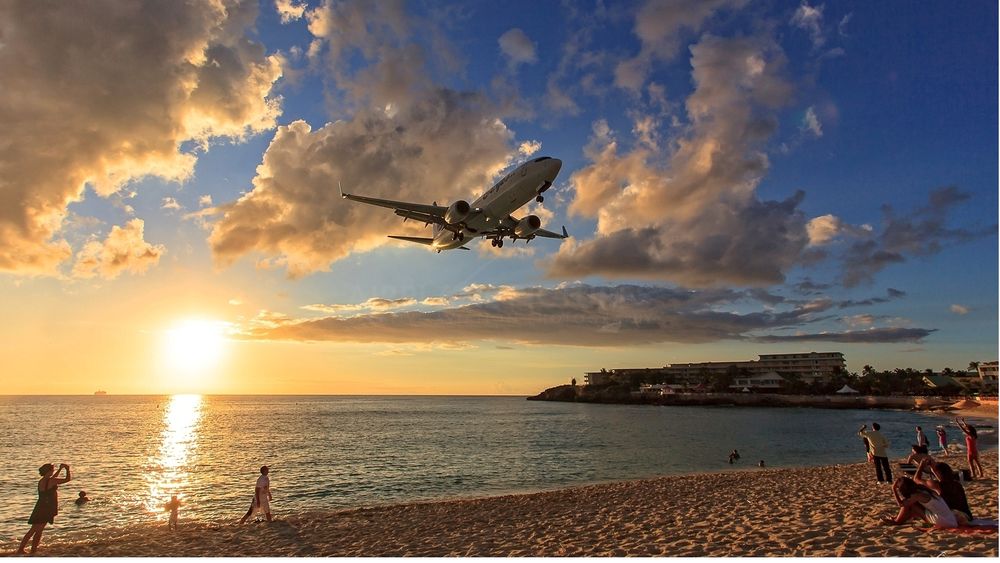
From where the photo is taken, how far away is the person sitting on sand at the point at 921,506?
9.97 m

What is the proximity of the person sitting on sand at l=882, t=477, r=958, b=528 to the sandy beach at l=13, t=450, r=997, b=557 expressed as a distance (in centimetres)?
22

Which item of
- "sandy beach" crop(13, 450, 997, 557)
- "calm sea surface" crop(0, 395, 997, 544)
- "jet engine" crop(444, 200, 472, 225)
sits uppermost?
"jet engine" crop(444, 200, 472, 225)

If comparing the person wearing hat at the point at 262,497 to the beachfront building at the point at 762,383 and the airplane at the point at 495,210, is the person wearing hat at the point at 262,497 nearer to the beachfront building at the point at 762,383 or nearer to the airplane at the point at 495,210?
the airplane at the point at 495,210

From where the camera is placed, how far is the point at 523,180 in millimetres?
27375

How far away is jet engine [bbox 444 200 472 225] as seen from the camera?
92.9 ft

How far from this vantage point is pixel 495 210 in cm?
2919

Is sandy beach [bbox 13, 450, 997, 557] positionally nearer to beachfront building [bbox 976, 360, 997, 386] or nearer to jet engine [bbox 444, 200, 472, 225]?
jet engine [bbox 444, 200, 472, 225]

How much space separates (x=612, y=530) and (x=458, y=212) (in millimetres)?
18869

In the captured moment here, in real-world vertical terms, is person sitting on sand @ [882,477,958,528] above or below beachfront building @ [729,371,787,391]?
below

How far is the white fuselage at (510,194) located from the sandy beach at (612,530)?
50.4ft

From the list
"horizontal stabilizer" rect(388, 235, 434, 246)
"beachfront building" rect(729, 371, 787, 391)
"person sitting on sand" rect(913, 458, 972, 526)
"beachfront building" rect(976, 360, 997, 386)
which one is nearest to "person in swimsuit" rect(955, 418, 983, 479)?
"person sitting on sand" rect(913, 458, 972, 526)

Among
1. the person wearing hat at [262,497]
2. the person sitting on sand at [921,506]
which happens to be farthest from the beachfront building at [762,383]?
the person wearing hat at [262,497]

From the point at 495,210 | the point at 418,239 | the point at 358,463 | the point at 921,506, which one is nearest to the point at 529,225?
the point at 495,210

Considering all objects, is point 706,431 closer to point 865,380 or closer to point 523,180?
point 523,180
